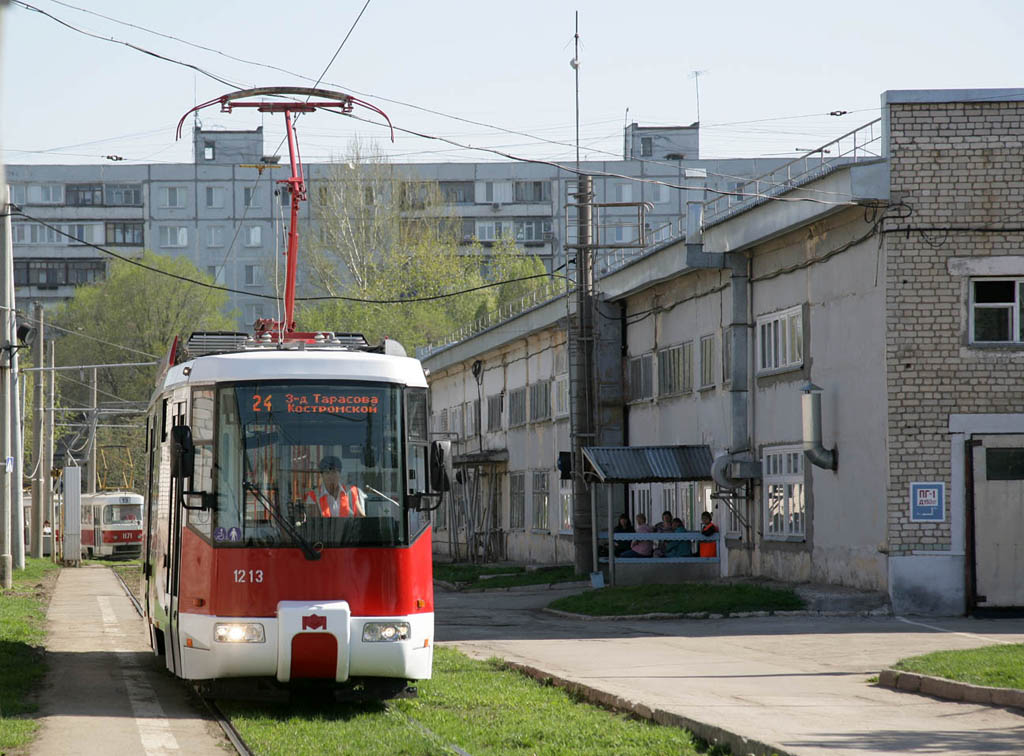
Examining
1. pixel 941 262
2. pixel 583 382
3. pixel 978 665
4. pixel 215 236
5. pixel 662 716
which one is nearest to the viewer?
pixel 662 716

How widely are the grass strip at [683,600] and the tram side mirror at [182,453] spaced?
467 inches

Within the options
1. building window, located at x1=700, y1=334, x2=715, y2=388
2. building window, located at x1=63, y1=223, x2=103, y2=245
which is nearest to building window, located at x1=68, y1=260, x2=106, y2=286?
building window, located at x1=63, y1=223, x2=103, y2=245

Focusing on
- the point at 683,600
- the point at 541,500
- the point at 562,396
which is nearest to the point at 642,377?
the point at 562,396

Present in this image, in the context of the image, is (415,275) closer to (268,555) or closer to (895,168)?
(895,168)

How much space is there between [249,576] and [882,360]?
1310 cm

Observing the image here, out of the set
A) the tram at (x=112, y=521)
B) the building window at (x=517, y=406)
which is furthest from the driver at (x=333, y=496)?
the tram at (x=112, y=521)

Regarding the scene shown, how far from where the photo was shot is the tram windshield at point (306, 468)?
40.7 feet

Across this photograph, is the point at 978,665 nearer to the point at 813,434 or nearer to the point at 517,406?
the point at 813,434

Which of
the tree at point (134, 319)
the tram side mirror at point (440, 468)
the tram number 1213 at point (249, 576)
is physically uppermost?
the tree at point (134, 319)

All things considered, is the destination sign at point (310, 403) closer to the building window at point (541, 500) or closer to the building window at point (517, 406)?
the building window at point (541, 500)

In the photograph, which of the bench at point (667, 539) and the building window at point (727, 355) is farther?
the bench at point (667, 539)

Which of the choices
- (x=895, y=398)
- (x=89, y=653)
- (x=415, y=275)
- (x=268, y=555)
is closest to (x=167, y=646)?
(x=268, y=555)

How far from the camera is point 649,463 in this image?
29.7m

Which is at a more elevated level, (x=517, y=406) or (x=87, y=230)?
(x=87, y=230)
